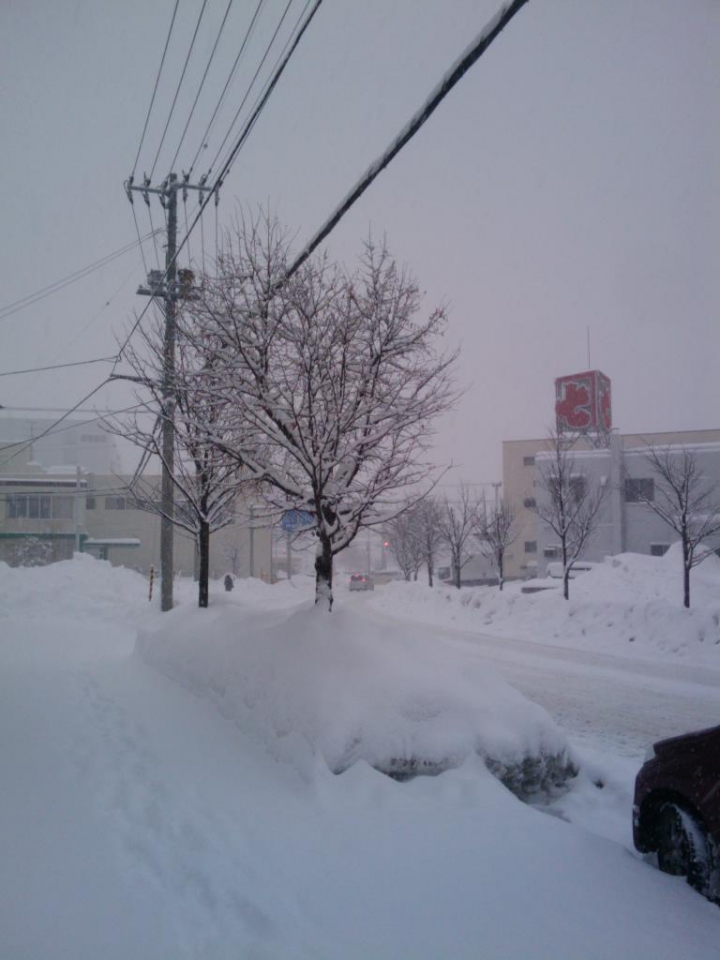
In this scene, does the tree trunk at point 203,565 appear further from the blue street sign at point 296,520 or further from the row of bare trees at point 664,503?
the row of bare trees at point 664,503

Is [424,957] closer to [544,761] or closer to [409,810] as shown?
[409,810]

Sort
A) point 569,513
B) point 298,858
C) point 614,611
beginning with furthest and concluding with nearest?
point 569,513
point 614,611
point 298,858

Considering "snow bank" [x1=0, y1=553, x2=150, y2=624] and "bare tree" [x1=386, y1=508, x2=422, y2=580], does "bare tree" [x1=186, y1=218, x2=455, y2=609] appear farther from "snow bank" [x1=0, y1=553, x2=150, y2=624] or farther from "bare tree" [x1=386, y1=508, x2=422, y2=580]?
"bare tree" [x1=386, y1=508, x2=422, y2=580]

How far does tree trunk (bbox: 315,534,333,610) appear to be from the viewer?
8.16 meters

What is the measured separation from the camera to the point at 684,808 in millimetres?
4273

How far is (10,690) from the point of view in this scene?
32.0ft

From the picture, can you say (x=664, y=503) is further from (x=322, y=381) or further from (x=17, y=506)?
(x=17, y=506)

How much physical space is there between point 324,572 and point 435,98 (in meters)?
5.29

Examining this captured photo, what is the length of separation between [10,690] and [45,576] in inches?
730

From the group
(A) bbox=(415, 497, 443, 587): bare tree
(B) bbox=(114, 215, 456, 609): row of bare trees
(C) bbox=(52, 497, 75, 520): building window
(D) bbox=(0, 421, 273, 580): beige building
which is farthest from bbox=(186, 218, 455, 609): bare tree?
(C) bbox=(52, 497, 75, 520): building window

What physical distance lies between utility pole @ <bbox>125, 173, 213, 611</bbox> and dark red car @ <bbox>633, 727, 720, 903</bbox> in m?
7.50

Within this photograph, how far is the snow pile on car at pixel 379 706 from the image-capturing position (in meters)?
5.61

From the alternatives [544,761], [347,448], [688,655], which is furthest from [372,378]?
[688,655]

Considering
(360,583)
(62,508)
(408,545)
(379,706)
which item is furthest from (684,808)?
(62,508)
